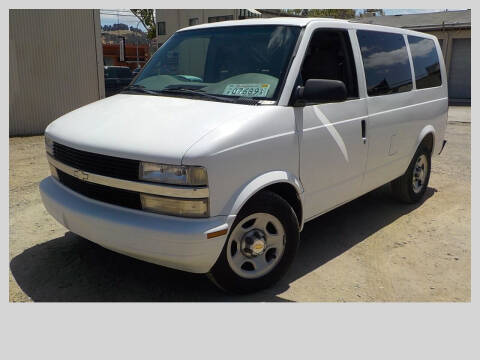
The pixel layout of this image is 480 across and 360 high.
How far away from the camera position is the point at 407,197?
6.11 m

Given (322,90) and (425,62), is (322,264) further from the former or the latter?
(425,62)

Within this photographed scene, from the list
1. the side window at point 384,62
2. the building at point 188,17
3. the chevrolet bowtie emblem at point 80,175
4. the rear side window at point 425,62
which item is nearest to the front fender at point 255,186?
the chevrolet bowtie emblem at point 80,175

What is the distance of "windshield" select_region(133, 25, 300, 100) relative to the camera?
3771mm

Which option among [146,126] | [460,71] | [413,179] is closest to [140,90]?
[146,126]

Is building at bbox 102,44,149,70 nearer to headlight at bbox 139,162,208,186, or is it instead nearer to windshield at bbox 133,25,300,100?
windshield at bbox 133,25,300,100

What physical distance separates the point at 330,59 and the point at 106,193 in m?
2.44

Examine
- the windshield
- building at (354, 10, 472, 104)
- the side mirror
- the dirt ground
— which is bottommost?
the dirt ground

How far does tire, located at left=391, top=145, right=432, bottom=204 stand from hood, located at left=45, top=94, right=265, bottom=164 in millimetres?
3258

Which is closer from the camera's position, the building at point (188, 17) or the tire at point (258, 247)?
the tire at point (258, 247)

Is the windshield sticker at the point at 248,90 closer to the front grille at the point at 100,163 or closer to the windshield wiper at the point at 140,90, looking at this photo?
the windshield wiper at the point at 140,90

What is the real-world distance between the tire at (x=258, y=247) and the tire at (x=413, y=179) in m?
2.80

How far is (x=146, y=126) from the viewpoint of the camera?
336 cm

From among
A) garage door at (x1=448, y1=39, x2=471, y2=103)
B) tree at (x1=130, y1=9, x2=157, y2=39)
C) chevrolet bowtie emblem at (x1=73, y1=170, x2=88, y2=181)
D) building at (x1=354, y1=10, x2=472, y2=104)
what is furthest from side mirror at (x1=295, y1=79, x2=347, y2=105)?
tree at (x1=130, y1=9, x2=157, y2=39)

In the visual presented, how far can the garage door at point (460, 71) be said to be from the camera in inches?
901
